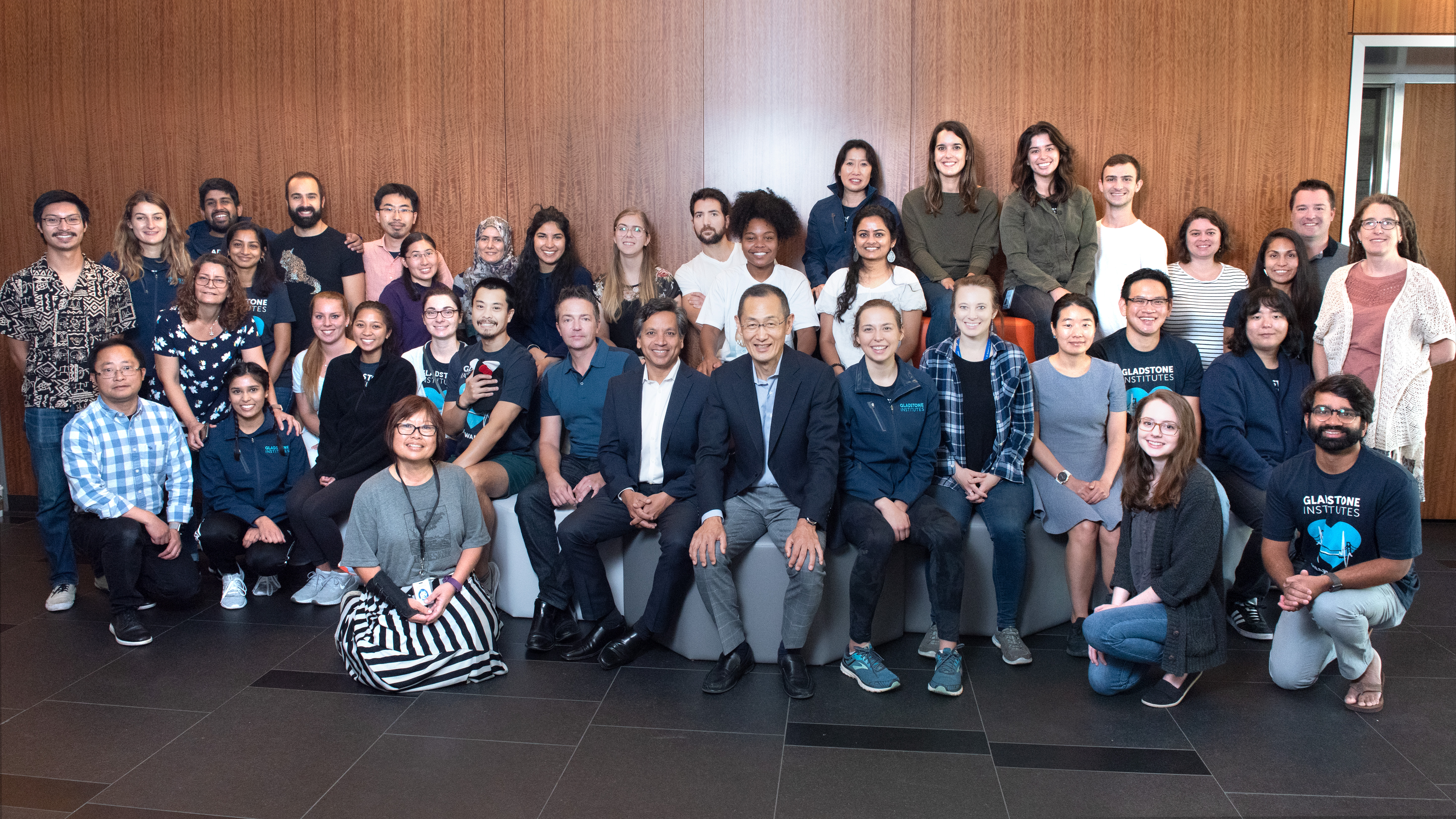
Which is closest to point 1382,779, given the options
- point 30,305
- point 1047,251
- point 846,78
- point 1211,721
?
point 1211,721

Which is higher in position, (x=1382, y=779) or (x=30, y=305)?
(x=30, y=305)

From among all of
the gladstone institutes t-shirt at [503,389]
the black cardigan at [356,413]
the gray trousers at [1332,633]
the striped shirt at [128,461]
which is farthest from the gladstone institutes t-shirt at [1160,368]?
the striped shirt at [128,461]

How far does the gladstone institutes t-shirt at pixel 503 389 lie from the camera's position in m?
4.17

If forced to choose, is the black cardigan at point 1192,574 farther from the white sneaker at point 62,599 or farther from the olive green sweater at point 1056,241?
the white sneaker at point 62,599

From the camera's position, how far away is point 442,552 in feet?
11.3

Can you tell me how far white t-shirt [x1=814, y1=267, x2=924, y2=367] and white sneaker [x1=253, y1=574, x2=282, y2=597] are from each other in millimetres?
2684

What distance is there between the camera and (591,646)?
3553mm

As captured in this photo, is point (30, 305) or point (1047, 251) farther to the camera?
point (1047, 251)

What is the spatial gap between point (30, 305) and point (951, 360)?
3912mm

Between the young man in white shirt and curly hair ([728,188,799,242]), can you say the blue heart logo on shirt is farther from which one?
curly hair ([728,188,799,242])

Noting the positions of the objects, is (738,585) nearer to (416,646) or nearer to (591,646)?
(591,646)

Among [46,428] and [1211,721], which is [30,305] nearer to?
[46,428]

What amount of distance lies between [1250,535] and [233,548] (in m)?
4.15

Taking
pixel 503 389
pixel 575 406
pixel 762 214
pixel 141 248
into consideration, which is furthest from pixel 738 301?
pixel 141 248
